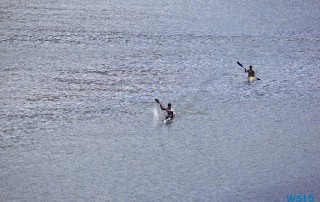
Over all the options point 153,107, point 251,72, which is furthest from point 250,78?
point 153,107

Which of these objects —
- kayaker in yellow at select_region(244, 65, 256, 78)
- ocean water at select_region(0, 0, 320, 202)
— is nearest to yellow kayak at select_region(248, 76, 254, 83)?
kayaker in yellow at select_region(244, 65, 256, 78)

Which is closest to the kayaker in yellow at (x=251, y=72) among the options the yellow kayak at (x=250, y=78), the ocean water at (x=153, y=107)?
the yellow kayak at (x=250, y=78)

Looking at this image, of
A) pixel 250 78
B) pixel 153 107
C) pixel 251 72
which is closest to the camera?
pixel 153 107

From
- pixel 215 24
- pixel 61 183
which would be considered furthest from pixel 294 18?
pixel 61 183

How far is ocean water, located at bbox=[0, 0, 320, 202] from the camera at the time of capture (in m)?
19.4

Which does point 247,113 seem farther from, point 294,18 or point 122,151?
point 294,18

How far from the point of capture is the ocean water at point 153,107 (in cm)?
1944

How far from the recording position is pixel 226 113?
84.0ft

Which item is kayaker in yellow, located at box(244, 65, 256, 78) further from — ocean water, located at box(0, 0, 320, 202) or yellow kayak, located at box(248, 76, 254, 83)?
ocean water, located at box(0, 0, 320, 202)

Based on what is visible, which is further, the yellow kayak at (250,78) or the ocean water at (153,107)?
the yellow kayak at (250,78)

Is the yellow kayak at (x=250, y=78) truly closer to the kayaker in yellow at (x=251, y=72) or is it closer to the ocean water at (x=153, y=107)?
the kayaker in yellow at (x=251, y=72)

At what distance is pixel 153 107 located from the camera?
25422 mm

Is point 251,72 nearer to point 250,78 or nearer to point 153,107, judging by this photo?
point 250,78

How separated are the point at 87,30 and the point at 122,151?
747 inches
